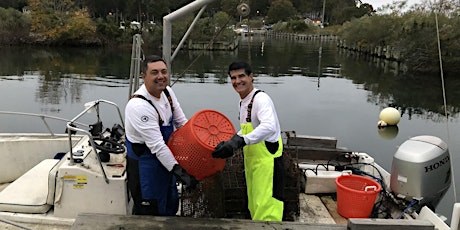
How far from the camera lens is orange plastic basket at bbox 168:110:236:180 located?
2996mm

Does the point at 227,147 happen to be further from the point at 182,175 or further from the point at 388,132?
the point at 388,132

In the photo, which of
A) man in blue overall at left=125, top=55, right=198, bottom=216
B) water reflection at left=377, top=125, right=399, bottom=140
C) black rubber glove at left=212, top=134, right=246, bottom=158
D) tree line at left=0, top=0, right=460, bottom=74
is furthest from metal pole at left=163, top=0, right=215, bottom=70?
tree line at left=0, top=0, right=460, bottom=74

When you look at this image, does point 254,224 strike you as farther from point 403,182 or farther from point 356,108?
point 356,108

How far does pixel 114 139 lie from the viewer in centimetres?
405

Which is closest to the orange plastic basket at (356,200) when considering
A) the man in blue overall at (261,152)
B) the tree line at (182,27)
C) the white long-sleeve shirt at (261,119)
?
the man in blue overall at (261,152)

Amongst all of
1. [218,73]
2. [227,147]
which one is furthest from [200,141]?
[218,73]

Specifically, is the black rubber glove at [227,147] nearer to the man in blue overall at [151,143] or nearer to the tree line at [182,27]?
the man in blue overall at [151,143]

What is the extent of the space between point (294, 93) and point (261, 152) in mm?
17688

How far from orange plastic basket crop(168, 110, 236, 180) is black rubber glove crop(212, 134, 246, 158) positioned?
0.09m

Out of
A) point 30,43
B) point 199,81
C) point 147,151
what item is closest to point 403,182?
point 147,151

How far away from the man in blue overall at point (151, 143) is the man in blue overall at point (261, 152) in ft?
1.83

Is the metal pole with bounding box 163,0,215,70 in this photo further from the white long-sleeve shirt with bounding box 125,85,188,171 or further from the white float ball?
the white float ball

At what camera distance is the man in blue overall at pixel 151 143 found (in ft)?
9.48

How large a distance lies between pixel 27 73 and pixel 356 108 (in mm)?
20006
